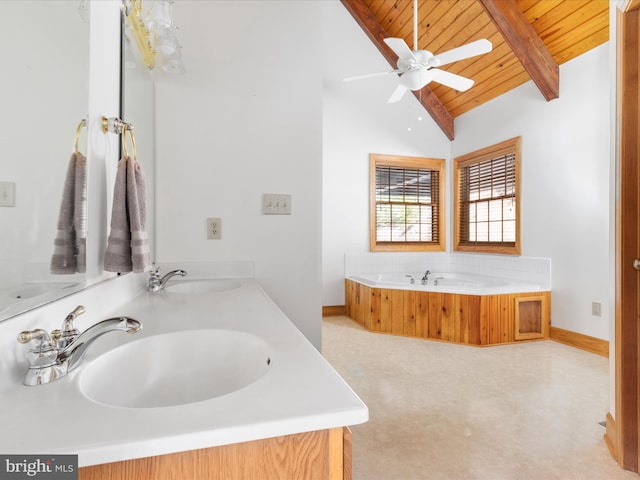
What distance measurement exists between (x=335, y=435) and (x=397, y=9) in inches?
182

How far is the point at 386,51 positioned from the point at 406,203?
6.68 ft

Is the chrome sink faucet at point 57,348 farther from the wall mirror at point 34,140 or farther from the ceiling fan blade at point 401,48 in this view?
the ceiling fan blade at point 401,48

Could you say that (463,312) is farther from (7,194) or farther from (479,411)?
(7,194)

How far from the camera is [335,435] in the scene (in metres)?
0.50

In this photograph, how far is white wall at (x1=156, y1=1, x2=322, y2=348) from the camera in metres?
1.78

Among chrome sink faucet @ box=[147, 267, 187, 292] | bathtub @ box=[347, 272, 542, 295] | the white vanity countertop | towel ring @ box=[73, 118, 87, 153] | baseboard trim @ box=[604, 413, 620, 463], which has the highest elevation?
towel ring @ box=[73, 118, 87, 153]

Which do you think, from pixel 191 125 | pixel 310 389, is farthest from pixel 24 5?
pixel 191 125

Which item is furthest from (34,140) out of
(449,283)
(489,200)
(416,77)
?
(489,200)

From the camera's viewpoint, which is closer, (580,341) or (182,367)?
(182,367)

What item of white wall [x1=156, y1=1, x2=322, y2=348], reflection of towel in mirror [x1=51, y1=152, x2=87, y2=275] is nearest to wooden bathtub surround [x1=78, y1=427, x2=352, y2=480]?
reflection of towel in mirror [x1=51, y1=152, x2=87, y2=275]

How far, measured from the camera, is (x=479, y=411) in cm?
194

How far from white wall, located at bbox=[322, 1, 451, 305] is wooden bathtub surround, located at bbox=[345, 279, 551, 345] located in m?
0.91

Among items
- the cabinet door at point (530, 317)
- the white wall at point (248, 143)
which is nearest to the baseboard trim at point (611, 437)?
the white wall at point (248, 143)

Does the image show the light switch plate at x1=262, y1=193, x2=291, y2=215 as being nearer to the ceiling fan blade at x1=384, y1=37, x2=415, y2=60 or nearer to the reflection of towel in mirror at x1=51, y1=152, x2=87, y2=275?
the reflection of towel in mirror at x1=51, y1=152, x2=87, y2=275
